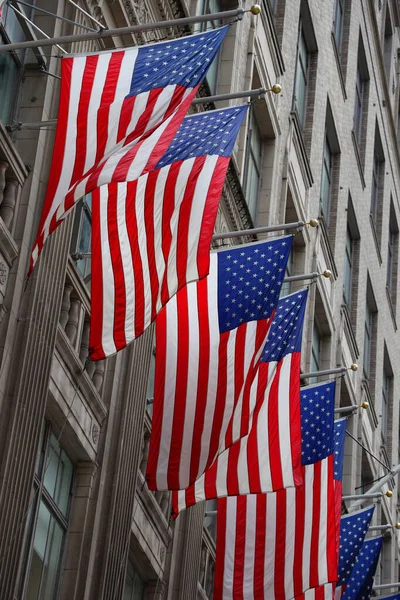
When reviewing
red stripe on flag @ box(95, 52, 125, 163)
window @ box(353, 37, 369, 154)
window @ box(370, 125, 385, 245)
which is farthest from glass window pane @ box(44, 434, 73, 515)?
window @ box(370, 125, 385, 245)

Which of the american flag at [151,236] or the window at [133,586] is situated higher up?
the american flag at [151,236]

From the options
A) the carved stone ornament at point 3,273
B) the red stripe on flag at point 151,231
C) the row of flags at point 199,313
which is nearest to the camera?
the row of flags at point 199,313

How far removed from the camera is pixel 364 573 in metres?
27.4

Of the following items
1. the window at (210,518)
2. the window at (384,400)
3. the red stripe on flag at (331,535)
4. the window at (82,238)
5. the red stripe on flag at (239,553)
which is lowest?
the red stripe on flag at (239,553)

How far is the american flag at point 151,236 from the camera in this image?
15680mm

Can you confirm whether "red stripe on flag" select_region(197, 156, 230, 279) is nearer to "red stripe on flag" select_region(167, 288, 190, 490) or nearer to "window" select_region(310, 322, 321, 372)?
"red stripe on flag" select_region(167, 288, 190, 490)

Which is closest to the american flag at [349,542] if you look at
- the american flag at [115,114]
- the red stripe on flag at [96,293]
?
the red stripe on flag at [96,293]

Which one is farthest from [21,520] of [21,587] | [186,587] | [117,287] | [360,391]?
[360,391]

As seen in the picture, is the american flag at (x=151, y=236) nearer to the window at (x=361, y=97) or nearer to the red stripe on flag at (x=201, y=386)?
the red stripe on flag at (x=201, y=386)

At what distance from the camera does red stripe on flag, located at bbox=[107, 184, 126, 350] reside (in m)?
15.5

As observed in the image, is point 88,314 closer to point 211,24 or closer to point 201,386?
point 201,386

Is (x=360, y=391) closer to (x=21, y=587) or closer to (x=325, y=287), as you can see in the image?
(x=325, y=287)

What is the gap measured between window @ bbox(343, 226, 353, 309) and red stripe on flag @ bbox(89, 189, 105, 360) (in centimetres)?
2642

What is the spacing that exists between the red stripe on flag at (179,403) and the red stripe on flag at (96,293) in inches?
99.8
